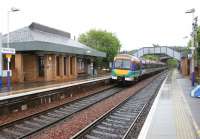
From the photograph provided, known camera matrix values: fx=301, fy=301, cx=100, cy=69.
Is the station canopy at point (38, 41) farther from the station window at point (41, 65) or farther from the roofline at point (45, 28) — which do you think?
the station window at point (41, 65)

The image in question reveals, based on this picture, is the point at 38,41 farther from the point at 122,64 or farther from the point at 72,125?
the point at 72,125

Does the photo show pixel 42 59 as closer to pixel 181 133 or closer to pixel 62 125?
pixel 62 125

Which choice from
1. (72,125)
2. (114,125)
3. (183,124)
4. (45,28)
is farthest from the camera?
(45,28)

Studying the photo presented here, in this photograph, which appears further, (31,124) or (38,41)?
(38,41)

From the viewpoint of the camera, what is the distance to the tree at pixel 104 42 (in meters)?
65.1

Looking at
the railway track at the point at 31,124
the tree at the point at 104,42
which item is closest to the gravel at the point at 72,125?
the railway track at the point at 31,124

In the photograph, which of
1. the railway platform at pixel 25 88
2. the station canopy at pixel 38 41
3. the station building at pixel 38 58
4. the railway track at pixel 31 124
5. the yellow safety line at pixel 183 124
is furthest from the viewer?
the station building at pixel 38 58

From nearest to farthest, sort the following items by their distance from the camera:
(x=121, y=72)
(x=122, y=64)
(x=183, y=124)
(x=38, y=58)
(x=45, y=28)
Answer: (x=183, y=124) < (x=121, y=72) < (x=122, y=64) < (x=38, y=58) < (x=45, y=28)

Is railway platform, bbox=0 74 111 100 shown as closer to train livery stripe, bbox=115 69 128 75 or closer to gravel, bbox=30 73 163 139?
gravel, bbox=30 73 163 139

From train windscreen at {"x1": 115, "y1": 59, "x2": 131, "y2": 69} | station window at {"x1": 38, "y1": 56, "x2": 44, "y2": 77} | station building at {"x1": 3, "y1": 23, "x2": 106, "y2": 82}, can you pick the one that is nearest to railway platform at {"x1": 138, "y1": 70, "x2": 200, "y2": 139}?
train windscreen at {"x1": 115, "y1": 59, "x2": 131, "y2": 69}

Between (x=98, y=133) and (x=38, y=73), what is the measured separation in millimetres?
23149

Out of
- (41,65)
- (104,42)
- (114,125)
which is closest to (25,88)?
(41,65)

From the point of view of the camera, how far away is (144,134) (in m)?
8.73

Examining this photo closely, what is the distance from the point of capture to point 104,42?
66.9 metres
